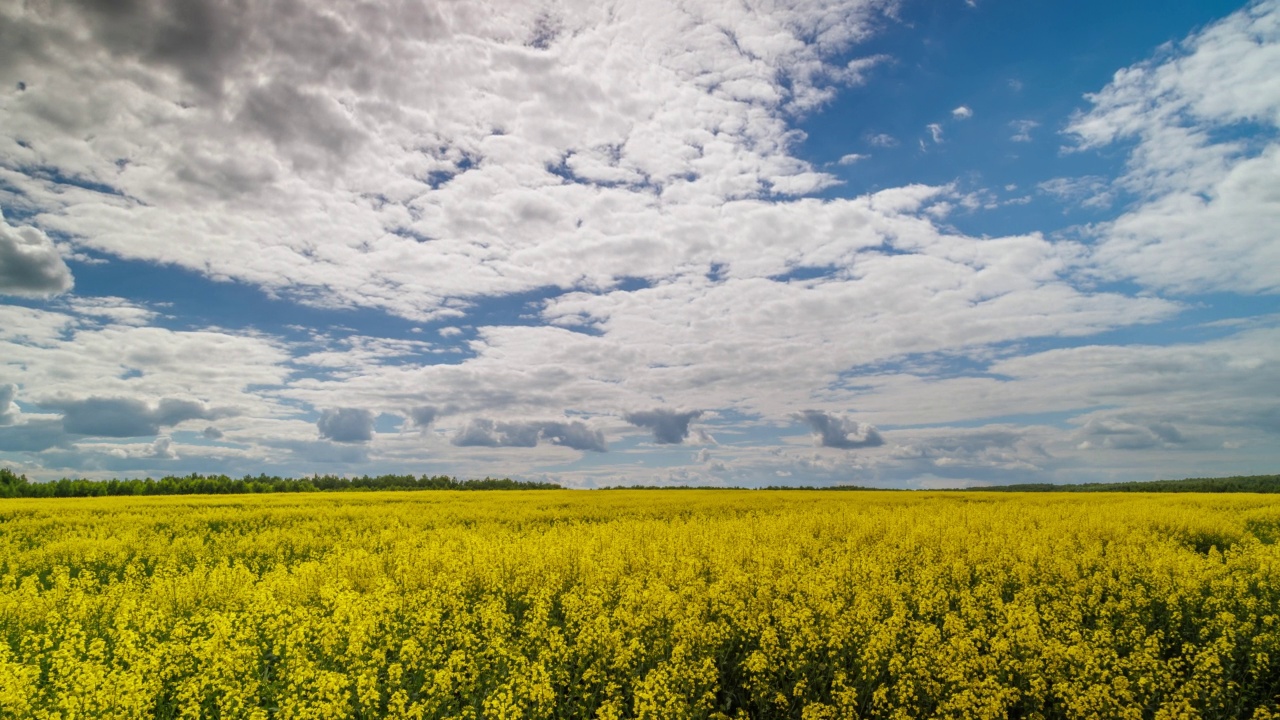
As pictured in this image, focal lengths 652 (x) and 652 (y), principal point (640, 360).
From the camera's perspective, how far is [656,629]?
31.9 ft

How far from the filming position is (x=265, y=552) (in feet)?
67.8

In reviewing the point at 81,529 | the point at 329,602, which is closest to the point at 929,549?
the point at 329,602

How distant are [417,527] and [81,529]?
12.0 m

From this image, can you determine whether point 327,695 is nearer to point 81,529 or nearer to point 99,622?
point 99,622

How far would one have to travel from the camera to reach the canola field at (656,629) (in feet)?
25.3

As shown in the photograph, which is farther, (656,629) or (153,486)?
(153,486)

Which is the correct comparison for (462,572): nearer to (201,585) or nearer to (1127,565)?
(201,585)

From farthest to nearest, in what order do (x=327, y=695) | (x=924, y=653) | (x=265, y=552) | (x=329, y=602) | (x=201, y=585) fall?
(x=265, y=552)
(x=201, y=585)
(x=329, y=602)
(x=924, y=653)
(x=327, y=695)

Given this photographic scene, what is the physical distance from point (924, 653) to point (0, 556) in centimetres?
2494

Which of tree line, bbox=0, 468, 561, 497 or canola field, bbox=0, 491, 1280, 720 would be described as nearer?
canola field, bbox=0, 491, 1280, 720

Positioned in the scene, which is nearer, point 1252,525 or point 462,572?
point 462,572

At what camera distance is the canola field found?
7.70 metres

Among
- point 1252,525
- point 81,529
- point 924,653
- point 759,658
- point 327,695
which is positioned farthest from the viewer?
point 1252,525

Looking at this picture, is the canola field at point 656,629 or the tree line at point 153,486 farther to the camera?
the tree line at point 153,486
